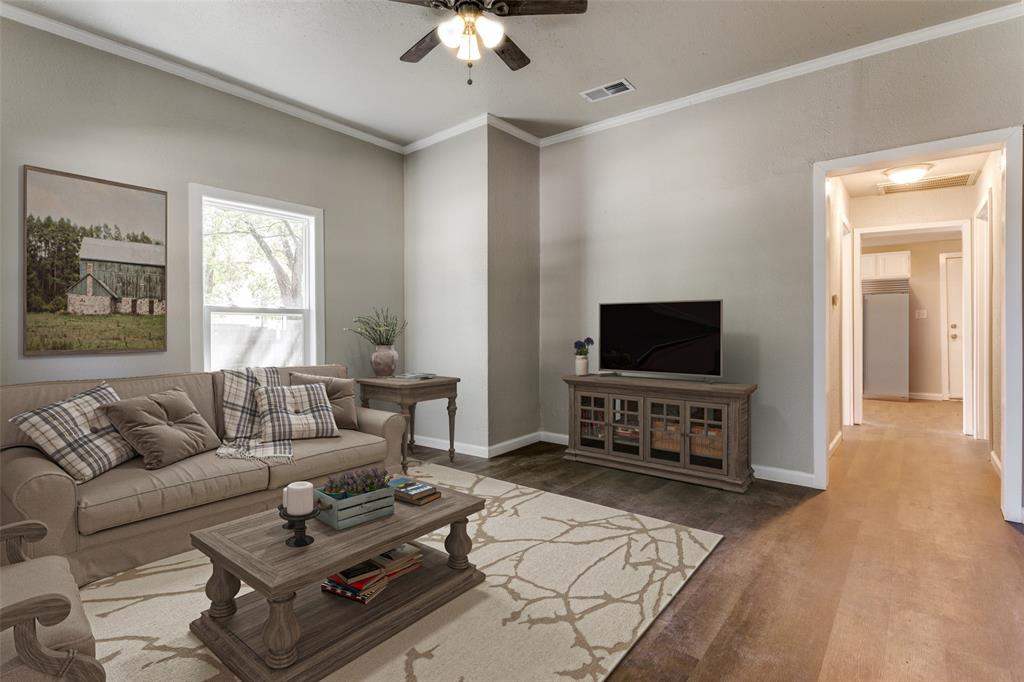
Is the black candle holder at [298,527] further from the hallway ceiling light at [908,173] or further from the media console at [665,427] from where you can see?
the hallway ceiling light at [908,173]

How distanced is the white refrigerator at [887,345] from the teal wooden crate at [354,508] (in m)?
8.79

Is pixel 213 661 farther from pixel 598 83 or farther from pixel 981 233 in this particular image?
pixel 981 233

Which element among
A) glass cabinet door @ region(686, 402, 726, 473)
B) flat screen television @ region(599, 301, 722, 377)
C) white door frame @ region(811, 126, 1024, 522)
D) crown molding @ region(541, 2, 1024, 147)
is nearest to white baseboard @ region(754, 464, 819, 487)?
glass cabinet door @ region(686, 402, 726, 473)

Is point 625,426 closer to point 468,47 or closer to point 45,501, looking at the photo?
point 468,47

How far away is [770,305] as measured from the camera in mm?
3912

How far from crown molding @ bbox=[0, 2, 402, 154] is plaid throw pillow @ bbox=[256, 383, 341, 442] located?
2.29 meters

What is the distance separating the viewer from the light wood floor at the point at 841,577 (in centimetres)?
182

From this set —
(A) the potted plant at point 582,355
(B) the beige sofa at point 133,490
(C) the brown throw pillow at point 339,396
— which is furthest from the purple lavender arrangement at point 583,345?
(B) the beige sofa at point 133,490

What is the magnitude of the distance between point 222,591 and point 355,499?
56 cm

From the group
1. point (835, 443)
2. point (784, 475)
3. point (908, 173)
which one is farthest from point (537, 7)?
point (835, 443)

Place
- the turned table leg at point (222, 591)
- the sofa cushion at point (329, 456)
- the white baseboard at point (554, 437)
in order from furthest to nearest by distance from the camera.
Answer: the white baseboard at point (554, 437)
the sofa cushion at point (329, 456)
the turned table leg at point (222, 591)

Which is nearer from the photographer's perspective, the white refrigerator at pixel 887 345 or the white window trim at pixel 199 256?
the white window trim at pixel 199 256

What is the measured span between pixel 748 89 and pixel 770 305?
1646mm

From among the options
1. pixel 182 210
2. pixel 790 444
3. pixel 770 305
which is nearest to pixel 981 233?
pixel 770 305
